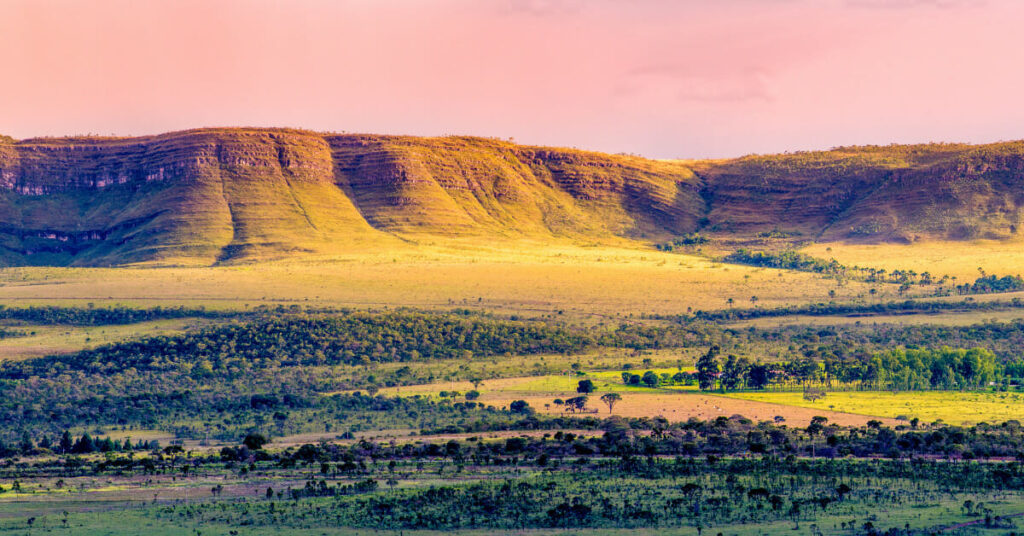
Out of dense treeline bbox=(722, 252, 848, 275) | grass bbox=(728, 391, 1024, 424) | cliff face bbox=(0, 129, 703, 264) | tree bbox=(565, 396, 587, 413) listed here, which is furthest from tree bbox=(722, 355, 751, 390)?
A: cliff face bbox=(0, 129, 703, 264)

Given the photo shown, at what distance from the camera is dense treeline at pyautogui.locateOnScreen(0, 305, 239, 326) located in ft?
382

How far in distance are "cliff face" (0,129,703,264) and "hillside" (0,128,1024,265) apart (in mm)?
279

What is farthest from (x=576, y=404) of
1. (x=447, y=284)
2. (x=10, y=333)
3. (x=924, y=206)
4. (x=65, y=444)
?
(x=924, y=206)

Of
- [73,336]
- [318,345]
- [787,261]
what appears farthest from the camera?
[787,261]

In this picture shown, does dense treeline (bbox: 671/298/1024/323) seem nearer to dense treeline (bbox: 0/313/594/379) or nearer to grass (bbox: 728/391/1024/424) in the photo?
dense treeline (bbox: 0/313/594/379)

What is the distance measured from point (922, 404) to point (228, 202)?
120134 millimetres

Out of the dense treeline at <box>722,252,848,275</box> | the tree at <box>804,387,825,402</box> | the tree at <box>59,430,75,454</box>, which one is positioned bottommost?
the tree at <box>59,430,75,454</box>

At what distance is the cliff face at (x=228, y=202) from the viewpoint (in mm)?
167000

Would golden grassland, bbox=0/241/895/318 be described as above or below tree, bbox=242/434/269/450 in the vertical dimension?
above

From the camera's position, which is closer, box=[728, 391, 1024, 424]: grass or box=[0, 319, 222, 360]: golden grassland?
box=[728, 391, 1024, 424]: grass

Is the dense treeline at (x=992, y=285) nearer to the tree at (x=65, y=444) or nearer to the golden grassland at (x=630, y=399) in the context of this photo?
the golden grassland at (x=630, y=399)

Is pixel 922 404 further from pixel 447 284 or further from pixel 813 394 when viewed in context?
pixel 447 284

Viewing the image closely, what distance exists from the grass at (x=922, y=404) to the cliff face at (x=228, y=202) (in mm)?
89189

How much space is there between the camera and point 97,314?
117875 millimetres
